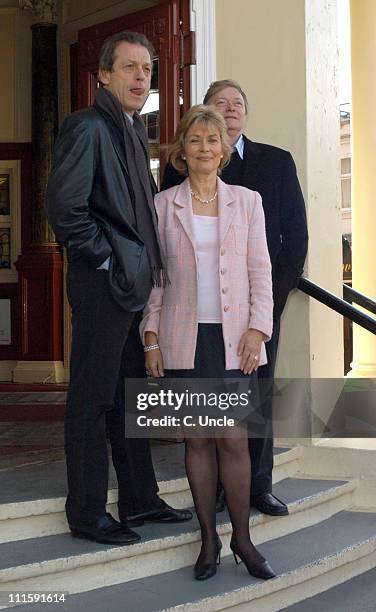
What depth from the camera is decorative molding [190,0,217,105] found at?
4527 mm

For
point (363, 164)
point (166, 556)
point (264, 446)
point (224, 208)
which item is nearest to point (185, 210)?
point (224, 208)

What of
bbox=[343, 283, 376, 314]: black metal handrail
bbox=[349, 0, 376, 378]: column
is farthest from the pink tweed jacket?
bbox=[349, 0, 376, 378]: column

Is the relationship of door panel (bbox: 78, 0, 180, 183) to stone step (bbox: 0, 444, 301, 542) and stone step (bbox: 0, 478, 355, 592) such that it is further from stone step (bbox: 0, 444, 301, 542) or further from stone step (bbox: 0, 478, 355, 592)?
stone step (bbox: 0, 478, 355, 592)

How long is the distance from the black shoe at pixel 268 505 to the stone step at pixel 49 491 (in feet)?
0.84

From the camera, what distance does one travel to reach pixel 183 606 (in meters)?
2.72

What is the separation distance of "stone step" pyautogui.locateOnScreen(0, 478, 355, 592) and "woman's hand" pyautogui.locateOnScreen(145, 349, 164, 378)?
1.87 ft

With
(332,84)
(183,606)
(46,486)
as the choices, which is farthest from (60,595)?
(332,84)

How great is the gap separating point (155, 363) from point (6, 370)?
5170mm

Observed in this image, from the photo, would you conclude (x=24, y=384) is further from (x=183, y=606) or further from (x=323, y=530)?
(x=183, y=606)

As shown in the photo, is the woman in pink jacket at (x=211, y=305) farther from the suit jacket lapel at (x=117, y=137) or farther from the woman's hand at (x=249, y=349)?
the suit jacket lapel at (x=117, y=137)

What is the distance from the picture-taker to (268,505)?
3.47 m

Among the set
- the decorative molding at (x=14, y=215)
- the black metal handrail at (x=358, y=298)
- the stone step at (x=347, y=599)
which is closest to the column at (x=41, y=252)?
the decorative molding at (x=14, y=215)

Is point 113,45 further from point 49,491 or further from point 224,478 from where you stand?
point 49,491

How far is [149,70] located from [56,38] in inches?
201
